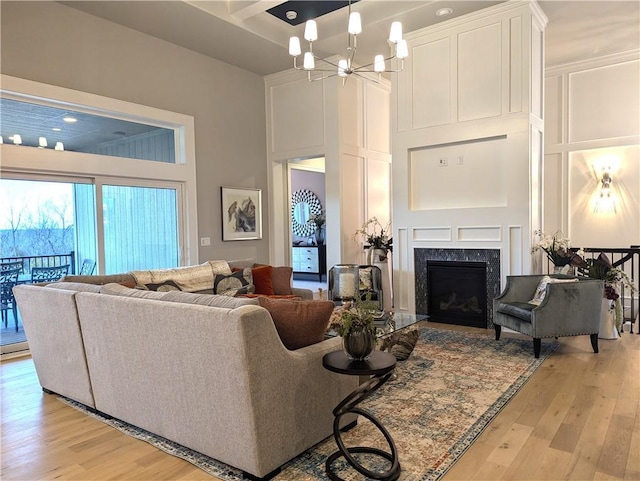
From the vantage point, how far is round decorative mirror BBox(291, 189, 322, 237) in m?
11.1

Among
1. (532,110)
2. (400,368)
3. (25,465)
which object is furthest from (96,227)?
(532,110)

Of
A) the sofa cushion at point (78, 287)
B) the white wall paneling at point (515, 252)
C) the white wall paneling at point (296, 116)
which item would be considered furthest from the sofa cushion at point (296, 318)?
the white wall paneling at point (296, 116)

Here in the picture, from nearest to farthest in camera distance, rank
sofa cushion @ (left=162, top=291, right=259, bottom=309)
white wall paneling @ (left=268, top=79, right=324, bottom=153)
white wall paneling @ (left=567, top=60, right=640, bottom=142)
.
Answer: sofa cushion @ (left=162, top=291, right=259, bottom=309) → white wall paneling @ (left=567, top=60, right=640, bottom=142) → white wall paneling @ (left=268, top=79, right=324, bottom=153)

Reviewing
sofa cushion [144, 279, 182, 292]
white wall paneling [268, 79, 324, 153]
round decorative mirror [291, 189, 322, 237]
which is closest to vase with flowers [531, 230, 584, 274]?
white wall paneling [268, 79, 324, 153]

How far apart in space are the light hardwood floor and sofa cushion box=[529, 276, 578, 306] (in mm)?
971

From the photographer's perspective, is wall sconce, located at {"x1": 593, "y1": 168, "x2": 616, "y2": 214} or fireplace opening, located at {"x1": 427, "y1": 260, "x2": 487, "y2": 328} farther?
wall sconce, located at {"x1": 593, "y1": 168, "x2": 616, "y2": 214}

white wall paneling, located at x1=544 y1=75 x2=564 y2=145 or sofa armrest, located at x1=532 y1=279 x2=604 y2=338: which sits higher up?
white wall paneling, located at x1=544 y1=75 x2=564 y2=145

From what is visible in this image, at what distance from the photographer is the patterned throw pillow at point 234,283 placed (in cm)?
467

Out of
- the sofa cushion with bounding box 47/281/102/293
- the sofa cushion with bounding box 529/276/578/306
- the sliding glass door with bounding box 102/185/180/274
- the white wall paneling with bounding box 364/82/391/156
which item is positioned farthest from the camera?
the white wall paneling with bounding box 364/82/391/156

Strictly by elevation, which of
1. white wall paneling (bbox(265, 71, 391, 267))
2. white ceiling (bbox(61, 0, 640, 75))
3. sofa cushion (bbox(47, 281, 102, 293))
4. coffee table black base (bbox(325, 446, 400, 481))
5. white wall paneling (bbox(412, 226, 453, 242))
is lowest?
coffee table black base (bbox(325, 446, 400, 481))

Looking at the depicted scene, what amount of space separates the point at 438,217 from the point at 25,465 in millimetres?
4679

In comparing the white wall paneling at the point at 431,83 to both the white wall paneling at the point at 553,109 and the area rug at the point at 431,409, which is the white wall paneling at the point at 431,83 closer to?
the white wall paneling at the point at 553,109

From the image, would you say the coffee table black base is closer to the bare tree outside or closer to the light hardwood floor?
the light hardwood floor

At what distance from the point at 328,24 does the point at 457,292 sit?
3811 mm
